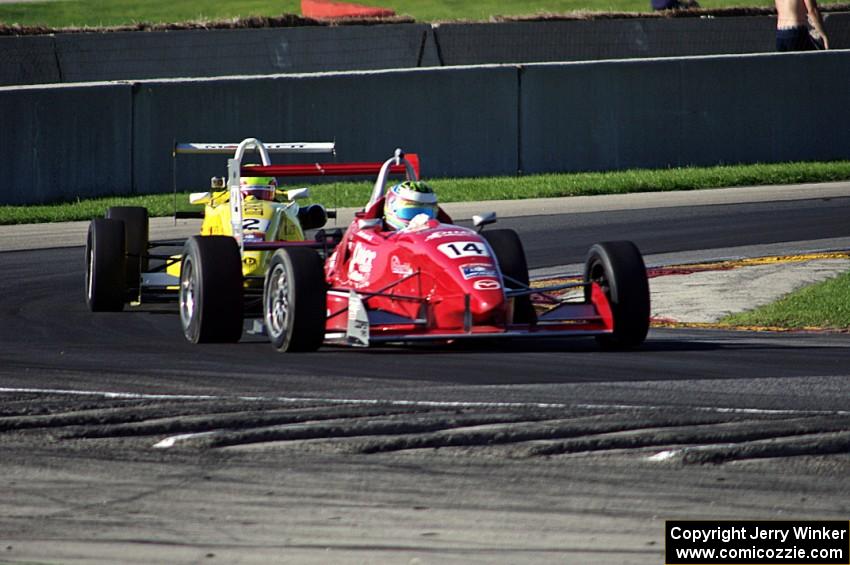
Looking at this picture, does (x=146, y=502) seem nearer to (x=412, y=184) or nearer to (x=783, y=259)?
(x=412, y=184)

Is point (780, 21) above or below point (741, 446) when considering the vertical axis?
above

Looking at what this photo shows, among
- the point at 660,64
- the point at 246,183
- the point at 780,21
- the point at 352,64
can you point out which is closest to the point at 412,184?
the point at 246,183

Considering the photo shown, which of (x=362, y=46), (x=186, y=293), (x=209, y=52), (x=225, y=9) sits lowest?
(x=186, y=293)

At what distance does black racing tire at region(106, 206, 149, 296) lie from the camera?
14195mm

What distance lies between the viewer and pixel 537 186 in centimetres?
2228

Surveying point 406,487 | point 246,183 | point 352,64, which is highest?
point 352,64

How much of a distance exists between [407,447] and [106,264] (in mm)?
6131

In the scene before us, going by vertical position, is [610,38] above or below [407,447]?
above

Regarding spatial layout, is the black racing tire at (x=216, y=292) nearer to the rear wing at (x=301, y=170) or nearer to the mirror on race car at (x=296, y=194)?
the rear wing at (x=301, y=170)

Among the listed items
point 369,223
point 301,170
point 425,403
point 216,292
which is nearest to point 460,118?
point 301,170

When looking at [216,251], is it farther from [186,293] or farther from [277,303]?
[186,293]

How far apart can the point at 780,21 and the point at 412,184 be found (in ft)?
49.7

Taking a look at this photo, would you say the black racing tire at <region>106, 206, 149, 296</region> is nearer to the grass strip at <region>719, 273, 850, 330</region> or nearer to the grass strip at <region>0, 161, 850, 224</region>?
the grass strip at <region>719, 273, 850, 330</region>

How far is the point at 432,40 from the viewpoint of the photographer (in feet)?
98.7
